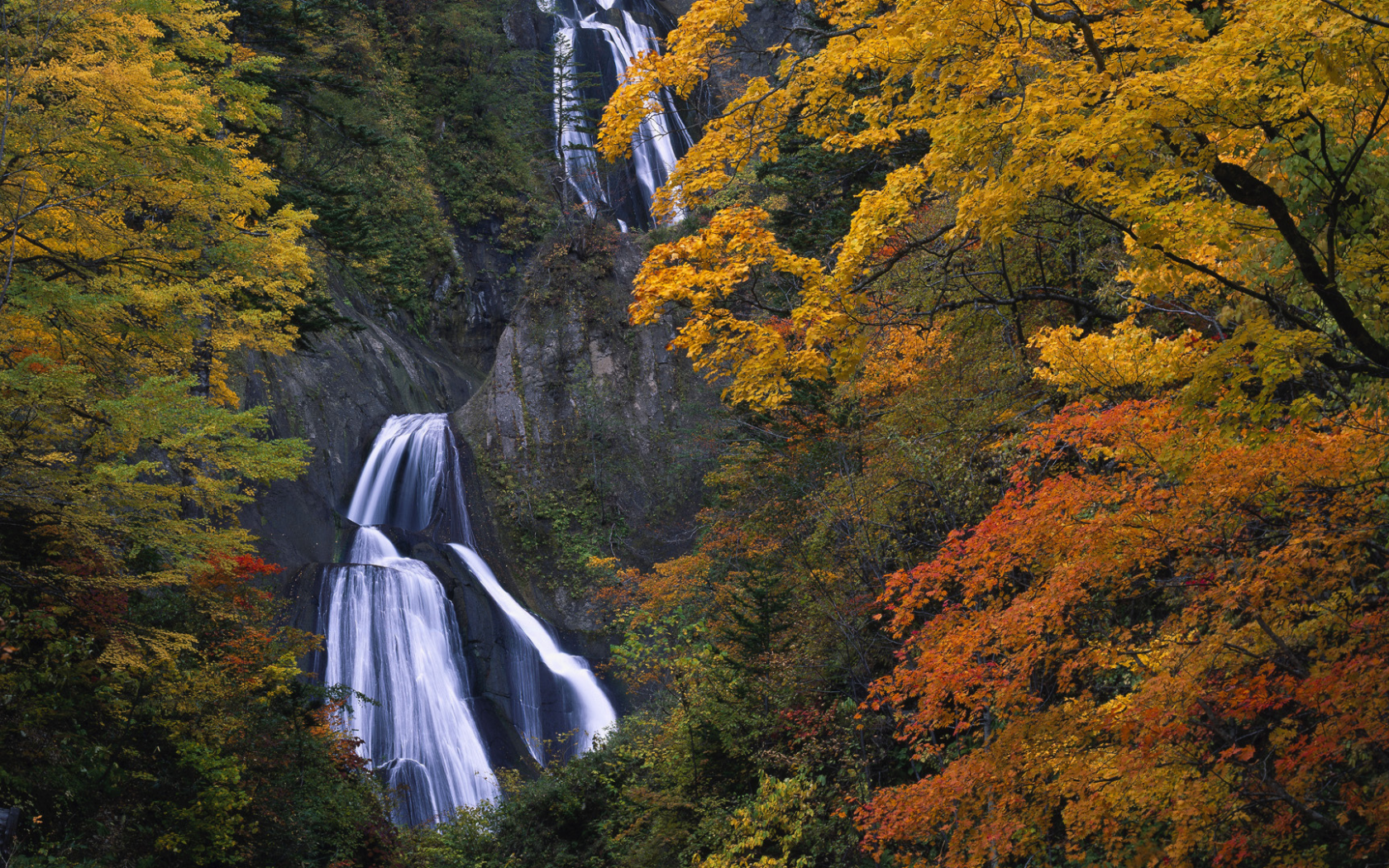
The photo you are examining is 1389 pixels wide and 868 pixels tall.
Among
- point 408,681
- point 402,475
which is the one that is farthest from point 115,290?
point 402,475

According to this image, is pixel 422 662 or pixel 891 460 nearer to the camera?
pixel 891 460

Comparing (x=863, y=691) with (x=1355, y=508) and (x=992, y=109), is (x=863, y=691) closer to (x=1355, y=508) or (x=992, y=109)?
(x=1355, y=508)

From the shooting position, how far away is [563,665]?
66.5ft

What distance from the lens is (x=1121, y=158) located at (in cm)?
409

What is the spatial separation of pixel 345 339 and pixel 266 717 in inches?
594

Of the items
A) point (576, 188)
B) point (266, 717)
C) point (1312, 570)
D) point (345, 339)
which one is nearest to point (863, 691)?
point (1312, 570)

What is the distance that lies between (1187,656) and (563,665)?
16.8 metres

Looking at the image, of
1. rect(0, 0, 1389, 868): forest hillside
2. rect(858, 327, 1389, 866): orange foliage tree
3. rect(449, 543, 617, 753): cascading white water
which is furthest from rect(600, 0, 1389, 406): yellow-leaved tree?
rect(449, 543, 617, 753): cascading white water

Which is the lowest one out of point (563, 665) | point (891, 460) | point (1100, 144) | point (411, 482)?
point (563, 665)

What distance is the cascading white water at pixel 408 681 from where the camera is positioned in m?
15.5

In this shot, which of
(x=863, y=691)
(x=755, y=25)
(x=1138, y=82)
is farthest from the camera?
(x=755, y=25)

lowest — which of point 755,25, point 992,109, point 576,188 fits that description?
point 992,109

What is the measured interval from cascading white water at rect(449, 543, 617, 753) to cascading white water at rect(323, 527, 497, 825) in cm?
233

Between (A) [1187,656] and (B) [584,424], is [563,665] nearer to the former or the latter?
(B) [584,424]
